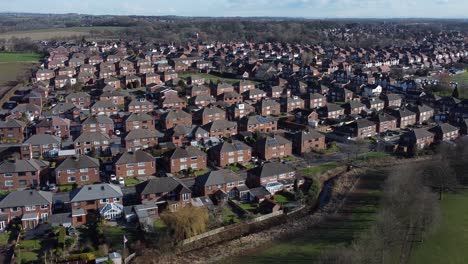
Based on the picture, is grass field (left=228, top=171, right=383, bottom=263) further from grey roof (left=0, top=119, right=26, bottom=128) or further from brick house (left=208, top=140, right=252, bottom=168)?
grey roof (left=0, top=119, right=26, bottom=128)

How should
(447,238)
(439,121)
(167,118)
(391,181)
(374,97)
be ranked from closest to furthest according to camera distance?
(447,238), (391,181), (167,118), (439,121), (374,97)

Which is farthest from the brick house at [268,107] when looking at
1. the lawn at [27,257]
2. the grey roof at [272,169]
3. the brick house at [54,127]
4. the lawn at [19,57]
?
the lawn at [19,57]

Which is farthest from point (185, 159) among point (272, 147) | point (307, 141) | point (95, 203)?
point (307, 141)

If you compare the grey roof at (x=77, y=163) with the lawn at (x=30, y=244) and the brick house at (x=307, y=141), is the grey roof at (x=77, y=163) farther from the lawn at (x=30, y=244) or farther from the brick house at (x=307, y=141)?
the brick house at (x=307, y=141)

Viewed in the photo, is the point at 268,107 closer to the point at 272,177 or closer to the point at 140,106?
the point at 140,106

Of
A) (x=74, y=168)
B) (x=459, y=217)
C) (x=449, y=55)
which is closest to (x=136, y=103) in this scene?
(x=74, y=168)

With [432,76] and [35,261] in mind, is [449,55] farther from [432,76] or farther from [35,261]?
[35,261]
